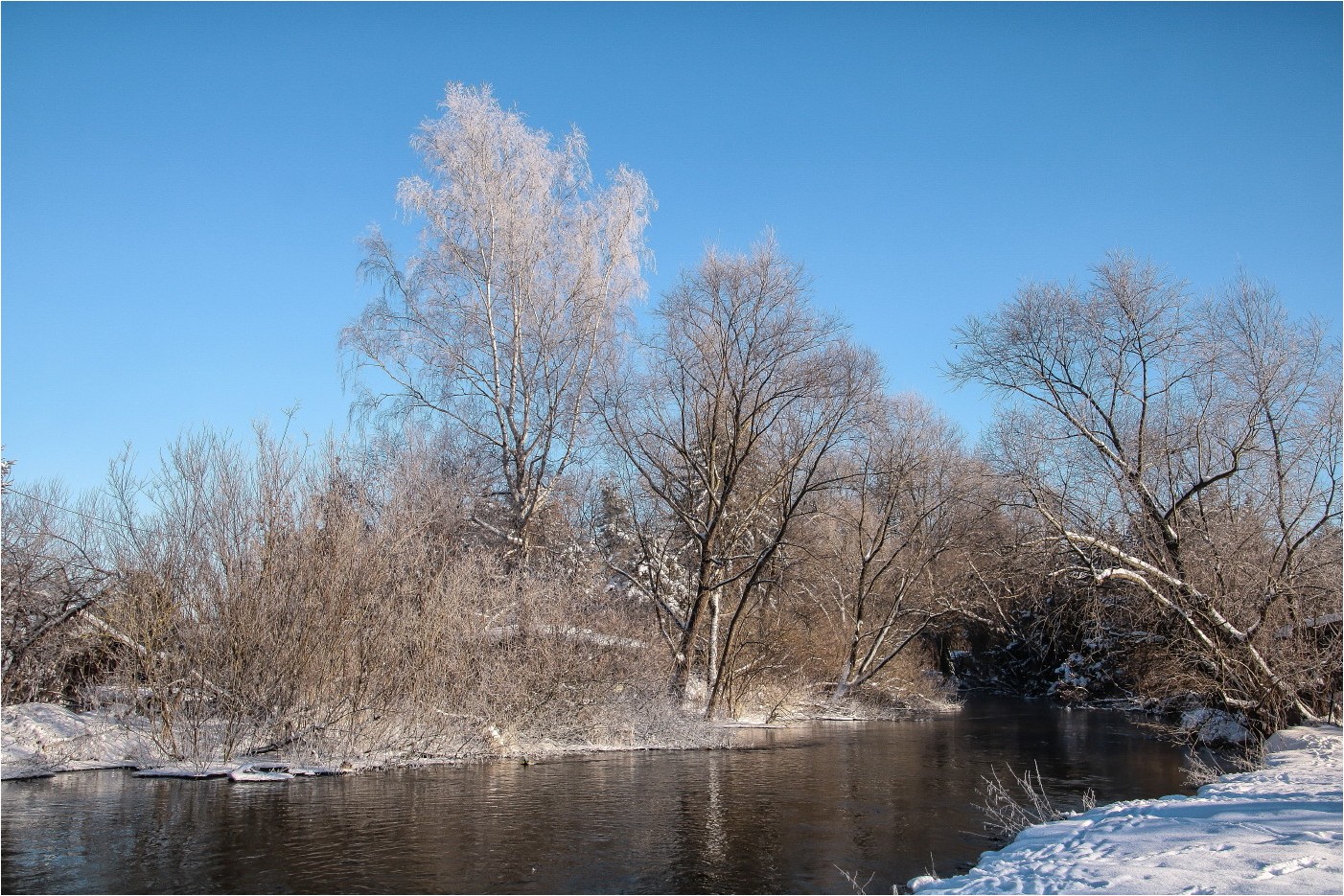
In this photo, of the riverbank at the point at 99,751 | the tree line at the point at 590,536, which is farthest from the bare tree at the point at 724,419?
the riverbank at the point at 99,751

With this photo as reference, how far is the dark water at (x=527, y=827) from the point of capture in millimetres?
8727

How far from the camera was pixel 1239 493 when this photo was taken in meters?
19.3

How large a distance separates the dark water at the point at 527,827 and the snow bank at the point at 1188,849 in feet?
4.41

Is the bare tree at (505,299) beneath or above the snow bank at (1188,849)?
above

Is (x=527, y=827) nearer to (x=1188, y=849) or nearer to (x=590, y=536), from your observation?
(x=1188, y=849)

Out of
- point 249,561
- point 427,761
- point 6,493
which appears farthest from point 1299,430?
point 6,493

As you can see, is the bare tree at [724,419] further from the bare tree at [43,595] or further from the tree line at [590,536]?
the bare tree at [43,595]

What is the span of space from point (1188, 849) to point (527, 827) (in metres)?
7.10

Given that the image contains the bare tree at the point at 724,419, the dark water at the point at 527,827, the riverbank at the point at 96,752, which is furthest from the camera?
the bare tree at the point at 724,419

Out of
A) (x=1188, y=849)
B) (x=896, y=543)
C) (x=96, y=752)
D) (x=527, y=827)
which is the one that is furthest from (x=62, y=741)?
(x=896, y=543)

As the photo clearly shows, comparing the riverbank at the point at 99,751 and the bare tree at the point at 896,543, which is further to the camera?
the bare tree at the point at 896,543

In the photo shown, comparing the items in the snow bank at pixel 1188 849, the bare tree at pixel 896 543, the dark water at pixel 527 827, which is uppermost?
the bare tree at pixel 896 543

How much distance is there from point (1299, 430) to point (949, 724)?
14.2m

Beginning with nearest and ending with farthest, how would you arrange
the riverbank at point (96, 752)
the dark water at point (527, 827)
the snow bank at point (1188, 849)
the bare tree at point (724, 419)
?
the snow bank at point (1188, 849) → the dark water at point (527, 827) → the riverbank at point (96, 752) → the bare tree at point (724, 419)
